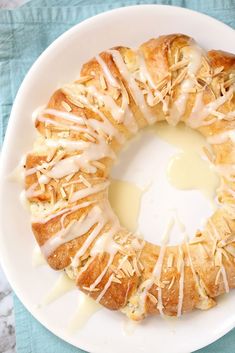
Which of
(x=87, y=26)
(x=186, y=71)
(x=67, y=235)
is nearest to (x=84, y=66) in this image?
(x=87, y=26)

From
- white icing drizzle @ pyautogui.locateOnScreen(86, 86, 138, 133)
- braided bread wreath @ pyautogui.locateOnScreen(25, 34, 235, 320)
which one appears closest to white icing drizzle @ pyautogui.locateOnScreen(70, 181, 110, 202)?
braided bread wreath @ pyautogui.locateOnScreen(25, 34, 235, 320)

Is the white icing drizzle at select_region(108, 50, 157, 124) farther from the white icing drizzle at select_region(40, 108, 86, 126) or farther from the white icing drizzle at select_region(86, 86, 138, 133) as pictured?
the white icing drizzle at select_region(40, 108, 86, 126)

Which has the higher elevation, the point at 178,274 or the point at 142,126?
the point at 142,126

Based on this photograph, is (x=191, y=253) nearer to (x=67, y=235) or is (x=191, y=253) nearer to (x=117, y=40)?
(x=67, y=235)

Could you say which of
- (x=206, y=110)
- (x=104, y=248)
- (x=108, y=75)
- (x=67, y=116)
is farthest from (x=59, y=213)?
(x=206, y=110)

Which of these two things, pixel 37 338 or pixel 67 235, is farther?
pixel 37 338

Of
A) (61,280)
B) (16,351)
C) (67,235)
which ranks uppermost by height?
(67,235)
